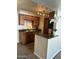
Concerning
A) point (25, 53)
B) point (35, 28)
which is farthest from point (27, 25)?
point (25, 53)

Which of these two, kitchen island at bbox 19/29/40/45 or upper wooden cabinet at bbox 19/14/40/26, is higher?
upper wooden cabinet at bbox 19/14/40/26

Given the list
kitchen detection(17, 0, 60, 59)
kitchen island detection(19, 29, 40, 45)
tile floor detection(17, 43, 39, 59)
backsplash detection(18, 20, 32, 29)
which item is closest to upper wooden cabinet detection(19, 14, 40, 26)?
kitchen detection(17, 0, 60, 59)

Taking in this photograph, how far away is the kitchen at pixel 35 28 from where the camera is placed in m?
3.20

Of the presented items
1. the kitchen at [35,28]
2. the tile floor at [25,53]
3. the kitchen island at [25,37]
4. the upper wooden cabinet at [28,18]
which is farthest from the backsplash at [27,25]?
the tile floor at [25,53]

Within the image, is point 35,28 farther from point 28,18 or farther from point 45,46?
point 45,46

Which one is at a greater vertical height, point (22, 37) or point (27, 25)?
point (27, 25)

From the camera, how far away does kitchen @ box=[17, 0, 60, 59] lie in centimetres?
320

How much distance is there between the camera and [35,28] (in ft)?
22.8

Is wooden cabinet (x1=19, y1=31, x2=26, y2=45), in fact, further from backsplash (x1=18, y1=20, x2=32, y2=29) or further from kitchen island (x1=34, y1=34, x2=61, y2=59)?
kitchen island (x1=34, y1=34, x2=61, y2=59)

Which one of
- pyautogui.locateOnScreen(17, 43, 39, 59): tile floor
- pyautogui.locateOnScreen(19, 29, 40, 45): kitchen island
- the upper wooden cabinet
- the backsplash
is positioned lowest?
pyautogui.locateOnScreen(17, 43, 39, 59): tile floor

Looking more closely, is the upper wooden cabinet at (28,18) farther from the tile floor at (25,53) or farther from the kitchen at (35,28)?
the tile floor at (25,53)

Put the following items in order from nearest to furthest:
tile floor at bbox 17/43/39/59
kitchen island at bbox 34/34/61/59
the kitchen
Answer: kitchen island at bbox 34/34/61/59
the kitchen
tile floor at bbox 17/43/39/59
